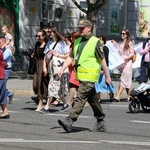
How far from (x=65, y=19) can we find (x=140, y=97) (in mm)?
15383

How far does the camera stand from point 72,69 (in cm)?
1820

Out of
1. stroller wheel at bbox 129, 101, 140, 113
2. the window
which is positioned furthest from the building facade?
stroller wheel at bbox 129, 101, 140, 113

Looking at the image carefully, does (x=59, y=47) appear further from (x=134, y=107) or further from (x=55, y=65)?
(x=134, y=107)

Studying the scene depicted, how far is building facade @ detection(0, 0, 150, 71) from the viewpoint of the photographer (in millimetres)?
32719

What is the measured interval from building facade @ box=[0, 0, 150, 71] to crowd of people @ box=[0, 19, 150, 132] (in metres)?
11.0

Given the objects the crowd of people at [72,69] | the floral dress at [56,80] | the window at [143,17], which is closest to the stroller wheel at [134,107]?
the crowd of people at [72,69]

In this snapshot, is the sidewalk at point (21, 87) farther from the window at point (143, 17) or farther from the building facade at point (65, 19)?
the window at point (143, 17)

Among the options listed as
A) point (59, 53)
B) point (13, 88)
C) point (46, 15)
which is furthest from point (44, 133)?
point (46, 15)

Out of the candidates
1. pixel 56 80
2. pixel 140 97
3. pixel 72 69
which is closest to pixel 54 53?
pixel 56 80

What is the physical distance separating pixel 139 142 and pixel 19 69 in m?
20.3

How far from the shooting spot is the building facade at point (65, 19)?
32.7m

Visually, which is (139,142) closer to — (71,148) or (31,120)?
(71,148)

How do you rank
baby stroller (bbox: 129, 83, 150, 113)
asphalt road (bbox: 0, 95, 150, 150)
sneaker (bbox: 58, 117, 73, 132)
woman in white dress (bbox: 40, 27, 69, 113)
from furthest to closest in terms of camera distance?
baby stroller (bbox: 129, 83, 150, 113), woman in white dress (bbox: 40, 27, 69, 113), sneaker (bbox: 58, 117, 73, 132), asphalt road (bbox: 0, 95, 150, 150)

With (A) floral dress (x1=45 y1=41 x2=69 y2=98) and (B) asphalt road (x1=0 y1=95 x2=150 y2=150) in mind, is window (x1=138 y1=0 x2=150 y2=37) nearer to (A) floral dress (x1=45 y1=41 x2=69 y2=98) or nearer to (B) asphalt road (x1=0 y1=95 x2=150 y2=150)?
(B) asphalt road (x1=0 y1=95 x2=150 y2=150)
